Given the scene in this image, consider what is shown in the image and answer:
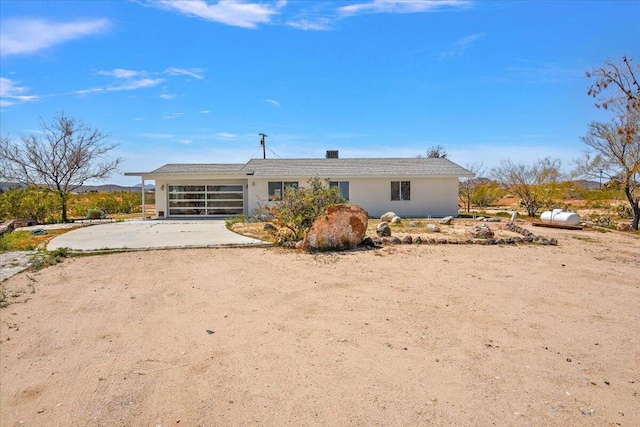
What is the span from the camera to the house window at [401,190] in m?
22.6

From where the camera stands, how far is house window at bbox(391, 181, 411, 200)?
74.3ft

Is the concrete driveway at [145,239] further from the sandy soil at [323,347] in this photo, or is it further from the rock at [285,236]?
the sandy soil at [323,347]

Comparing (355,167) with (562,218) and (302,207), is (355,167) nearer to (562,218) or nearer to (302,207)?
(562,218)

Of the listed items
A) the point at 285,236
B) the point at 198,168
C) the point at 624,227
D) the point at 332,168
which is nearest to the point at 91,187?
the point at 198,168

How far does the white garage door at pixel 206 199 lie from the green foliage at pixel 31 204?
5517 millimetres

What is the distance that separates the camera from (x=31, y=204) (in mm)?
19781

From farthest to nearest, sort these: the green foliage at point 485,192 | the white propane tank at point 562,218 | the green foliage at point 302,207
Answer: the green foliage at point 485,192, the white propane tank at point 562,218, the green foliage at point 302,207

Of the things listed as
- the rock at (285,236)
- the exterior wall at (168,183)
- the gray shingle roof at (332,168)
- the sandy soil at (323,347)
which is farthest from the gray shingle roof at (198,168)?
the sandy soil at (323,347)

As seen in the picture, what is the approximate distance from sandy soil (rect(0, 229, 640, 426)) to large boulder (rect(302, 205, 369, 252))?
2.11m

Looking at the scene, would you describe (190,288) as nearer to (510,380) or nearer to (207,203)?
(510,380)

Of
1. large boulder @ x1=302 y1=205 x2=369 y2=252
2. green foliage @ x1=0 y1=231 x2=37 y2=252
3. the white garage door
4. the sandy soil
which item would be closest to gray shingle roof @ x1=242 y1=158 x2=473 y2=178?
the white garage door

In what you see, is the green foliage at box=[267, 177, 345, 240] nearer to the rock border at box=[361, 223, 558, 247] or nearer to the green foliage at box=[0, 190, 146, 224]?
the rock border at box=[361, 223, 558, 247]

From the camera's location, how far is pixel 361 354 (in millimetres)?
4625

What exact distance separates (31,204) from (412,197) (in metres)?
18.6
